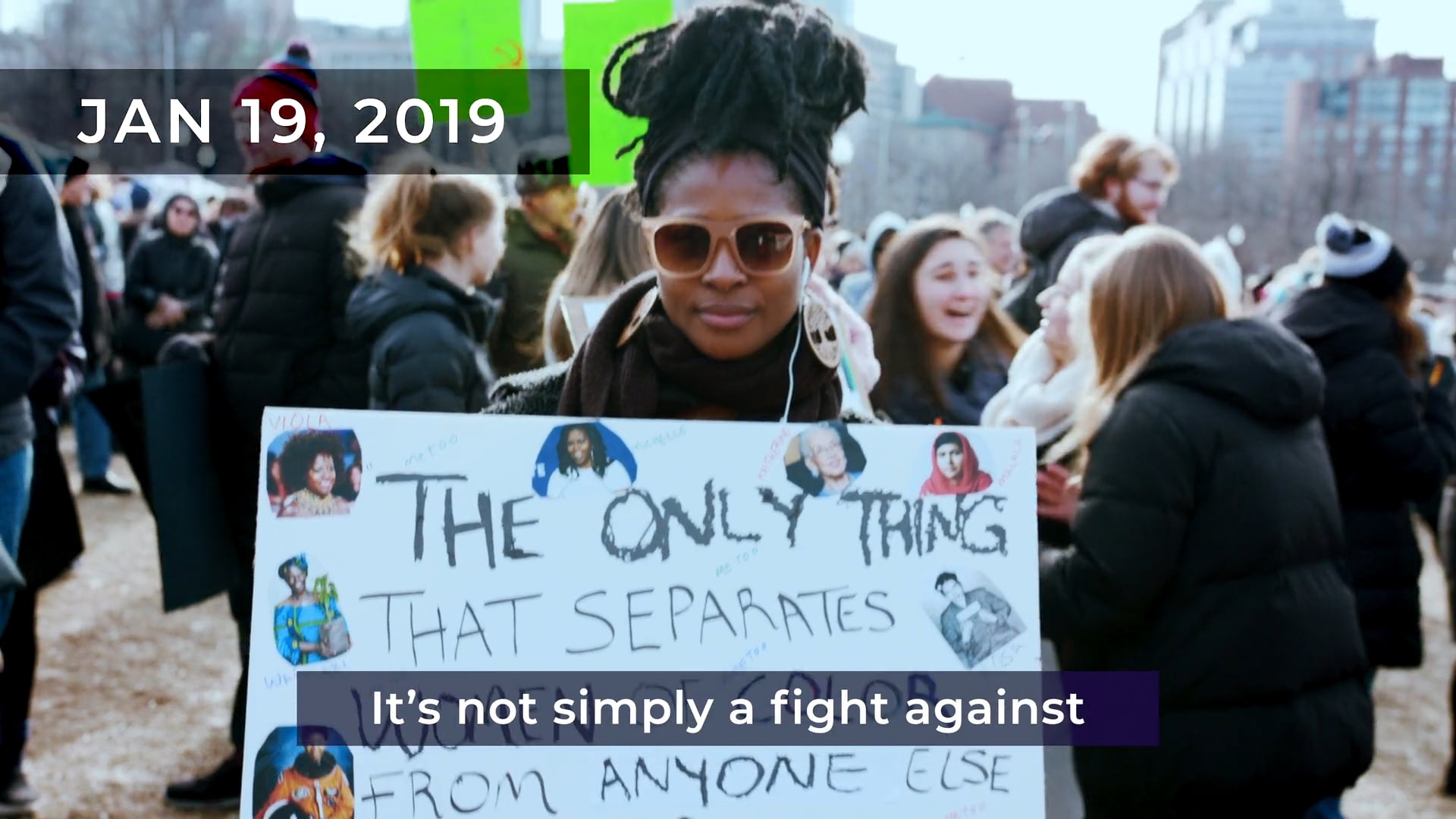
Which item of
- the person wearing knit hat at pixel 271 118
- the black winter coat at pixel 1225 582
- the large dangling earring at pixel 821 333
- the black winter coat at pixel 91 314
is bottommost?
the black winter coat at pixel 1225 582

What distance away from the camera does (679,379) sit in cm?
201

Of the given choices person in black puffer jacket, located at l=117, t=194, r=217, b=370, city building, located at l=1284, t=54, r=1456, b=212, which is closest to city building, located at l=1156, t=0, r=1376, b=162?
city building, located at l=1284, t=54, r=1456, b=212

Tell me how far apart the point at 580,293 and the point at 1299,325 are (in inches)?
85.4

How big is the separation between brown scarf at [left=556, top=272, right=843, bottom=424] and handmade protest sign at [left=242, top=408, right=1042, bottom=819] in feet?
0.70

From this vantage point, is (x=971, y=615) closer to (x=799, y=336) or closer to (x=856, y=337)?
(x=799, y=336)

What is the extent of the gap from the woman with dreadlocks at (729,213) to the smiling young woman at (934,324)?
2.25 m

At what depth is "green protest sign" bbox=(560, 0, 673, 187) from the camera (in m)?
3.46

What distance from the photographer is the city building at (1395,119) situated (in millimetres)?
67125

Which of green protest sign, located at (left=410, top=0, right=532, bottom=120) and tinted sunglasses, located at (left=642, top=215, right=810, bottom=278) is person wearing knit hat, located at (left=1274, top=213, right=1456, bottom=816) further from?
tinted sunglasses, located at (left=642, top=215, right=810, bottom=278)

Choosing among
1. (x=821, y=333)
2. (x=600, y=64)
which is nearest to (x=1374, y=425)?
(x=600, y=64)

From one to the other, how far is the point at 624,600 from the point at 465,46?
2585mm

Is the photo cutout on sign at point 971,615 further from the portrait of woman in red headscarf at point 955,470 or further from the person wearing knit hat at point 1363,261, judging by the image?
the person wearing knit hat at point 1363,261

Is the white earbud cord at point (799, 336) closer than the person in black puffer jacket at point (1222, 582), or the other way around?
the white earbud cord at point (799, 336)

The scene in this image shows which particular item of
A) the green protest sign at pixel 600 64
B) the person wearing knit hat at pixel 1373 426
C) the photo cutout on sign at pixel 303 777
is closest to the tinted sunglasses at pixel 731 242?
the photo cutout on sign at pixel 303 777
